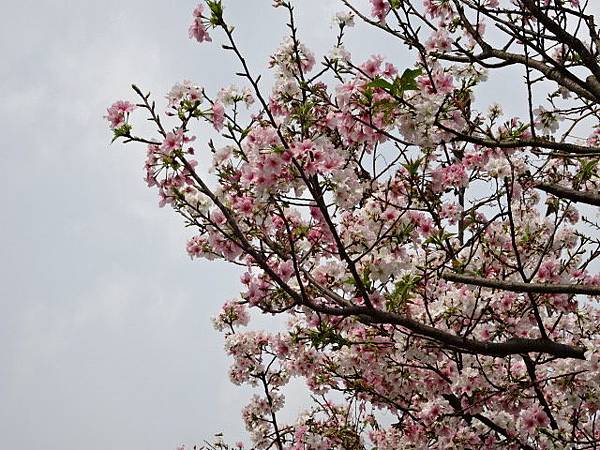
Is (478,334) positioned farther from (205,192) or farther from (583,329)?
(205,192)

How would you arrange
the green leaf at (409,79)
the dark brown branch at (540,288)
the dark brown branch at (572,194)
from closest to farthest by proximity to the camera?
the green leaf at (409,79) → the dark brown branch at (540,288) → the dark brown branch at (572,194)

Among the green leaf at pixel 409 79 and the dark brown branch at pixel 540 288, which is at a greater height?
the green leaf at pixel 409 79

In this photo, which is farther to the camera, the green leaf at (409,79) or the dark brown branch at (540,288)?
the dark brown branch at (540,288)

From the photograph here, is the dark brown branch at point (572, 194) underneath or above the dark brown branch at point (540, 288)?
above

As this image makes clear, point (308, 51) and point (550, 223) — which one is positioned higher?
point (308, 51)

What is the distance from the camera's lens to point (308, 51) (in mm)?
4609

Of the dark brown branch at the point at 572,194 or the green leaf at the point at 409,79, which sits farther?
the dark brown branch at the point at 572,194

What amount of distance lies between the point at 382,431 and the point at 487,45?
4.29 metres

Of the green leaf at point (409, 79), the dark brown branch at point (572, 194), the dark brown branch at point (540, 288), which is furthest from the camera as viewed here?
the dark brown branch at point (572, 194)

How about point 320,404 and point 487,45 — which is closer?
point 487,45

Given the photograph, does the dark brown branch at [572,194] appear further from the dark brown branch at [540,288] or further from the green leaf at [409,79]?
the green leaf at [409,79]

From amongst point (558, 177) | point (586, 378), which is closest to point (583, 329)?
point (586, 378)

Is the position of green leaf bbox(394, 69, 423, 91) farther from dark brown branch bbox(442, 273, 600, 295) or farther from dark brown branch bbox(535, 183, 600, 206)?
dark brown branch bbox(535, 183, 600, 206)

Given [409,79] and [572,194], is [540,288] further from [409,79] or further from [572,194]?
[409,79]
